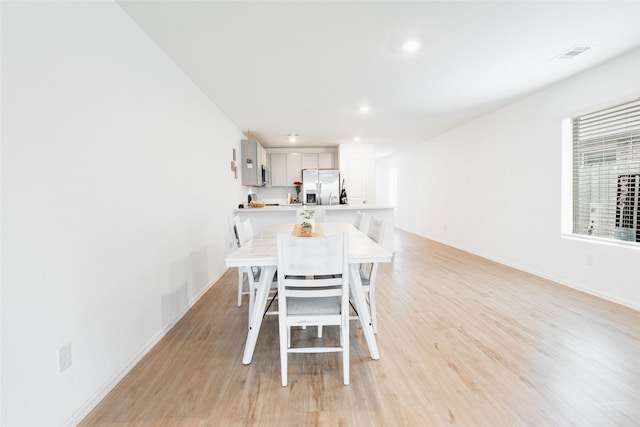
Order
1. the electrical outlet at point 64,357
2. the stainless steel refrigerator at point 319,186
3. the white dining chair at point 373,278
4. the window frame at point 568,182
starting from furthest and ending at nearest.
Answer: the stainless steel refrigerator at point 319,186 < the window frame at point 568,182 < the white dining chair at point 373,278 < the electrical outlet at point 64,357

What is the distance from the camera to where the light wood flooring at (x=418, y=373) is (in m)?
1.52

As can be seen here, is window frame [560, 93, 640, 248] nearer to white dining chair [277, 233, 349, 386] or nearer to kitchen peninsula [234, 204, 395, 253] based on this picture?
kitchen peninsula [234, 204, 395, 253]

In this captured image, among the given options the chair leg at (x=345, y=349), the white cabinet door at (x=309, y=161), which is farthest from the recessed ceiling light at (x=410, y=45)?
the white cabinet door at (x=309, y=161)

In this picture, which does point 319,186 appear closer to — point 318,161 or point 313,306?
point 318,161

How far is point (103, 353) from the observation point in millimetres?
1704

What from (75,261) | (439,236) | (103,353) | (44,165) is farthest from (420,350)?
(439,236)

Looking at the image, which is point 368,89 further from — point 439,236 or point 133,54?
point 439,236

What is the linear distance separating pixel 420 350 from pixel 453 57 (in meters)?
2.63

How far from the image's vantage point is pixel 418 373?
73.6 inches

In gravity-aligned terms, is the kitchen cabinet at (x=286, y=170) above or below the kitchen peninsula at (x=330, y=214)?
above

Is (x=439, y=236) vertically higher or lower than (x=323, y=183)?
lower

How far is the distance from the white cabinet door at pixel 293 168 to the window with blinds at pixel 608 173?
5.38m

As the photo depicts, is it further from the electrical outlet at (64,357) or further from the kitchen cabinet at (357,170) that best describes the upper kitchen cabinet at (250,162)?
the electrical outlet at (64,357)

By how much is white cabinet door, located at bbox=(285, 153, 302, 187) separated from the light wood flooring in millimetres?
4842
